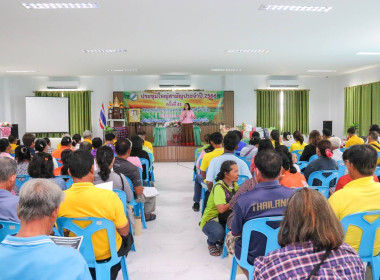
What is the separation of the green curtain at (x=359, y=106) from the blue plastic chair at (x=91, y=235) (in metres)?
10.1

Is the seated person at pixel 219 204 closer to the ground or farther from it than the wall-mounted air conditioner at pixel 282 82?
closer to the ground

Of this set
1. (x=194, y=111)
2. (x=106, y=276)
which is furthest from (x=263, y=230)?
(x=194, y=111)

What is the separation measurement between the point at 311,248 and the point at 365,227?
1.17 meters

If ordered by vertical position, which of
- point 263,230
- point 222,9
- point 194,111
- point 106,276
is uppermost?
point 222,9

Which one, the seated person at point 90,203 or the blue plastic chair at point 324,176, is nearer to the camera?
the seated person at point 90,203

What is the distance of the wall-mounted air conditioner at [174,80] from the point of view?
38.9 ft

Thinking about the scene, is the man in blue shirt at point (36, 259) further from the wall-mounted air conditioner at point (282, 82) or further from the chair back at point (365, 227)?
the wall-mounted air conditioner at point (282, 82)

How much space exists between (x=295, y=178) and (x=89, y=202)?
1885 millimetres

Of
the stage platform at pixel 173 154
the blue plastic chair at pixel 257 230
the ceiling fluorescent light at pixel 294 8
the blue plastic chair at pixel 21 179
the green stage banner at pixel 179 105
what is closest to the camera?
the blue plastic chair at pixel 257 230

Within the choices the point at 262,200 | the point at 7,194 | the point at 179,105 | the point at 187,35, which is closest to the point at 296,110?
the point at 179,105

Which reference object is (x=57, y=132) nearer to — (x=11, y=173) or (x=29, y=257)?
(x=11, y=173)

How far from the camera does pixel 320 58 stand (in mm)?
8562

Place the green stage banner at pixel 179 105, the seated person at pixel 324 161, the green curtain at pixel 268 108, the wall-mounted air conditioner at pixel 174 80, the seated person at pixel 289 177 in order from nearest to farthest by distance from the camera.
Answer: the seated person at pixel 289 177
the seated person at pixel 324 161
the wall-mounted air conditioner at pixel 174 80
the green stage banner at pixel 179 105
the green curtain at pixel 268 108


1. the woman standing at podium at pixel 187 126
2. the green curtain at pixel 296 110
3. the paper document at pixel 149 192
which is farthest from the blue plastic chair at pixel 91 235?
the green curtain at pixel 296 110
